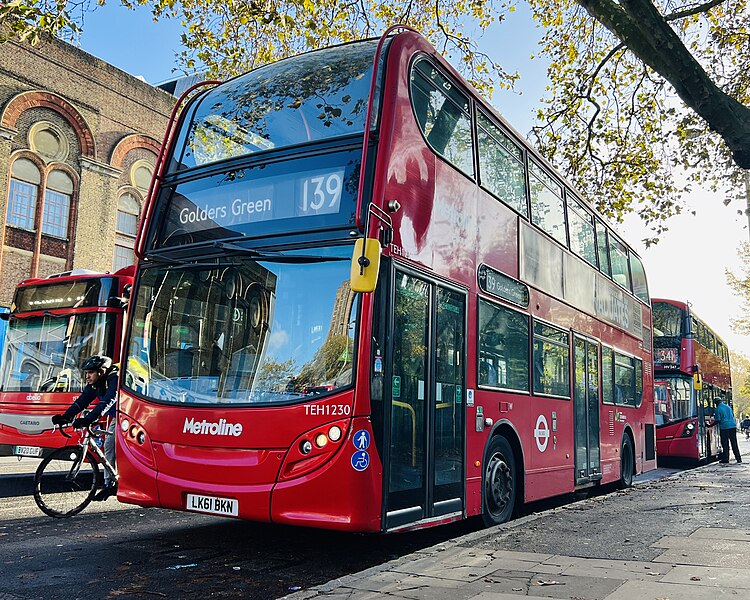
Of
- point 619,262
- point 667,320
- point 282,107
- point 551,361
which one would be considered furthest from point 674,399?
point 282,107

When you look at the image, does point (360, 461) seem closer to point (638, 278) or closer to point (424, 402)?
point (424, 402)

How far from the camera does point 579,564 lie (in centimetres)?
557

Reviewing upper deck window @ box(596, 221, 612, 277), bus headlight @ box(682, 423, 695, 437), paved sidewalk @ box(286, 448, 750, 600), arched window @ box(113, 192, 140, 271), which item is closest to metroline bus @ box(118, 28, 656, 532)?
paved sidewalk @ box(286, 448, 750, 600)

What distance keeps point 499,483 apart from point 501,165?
3571 mm

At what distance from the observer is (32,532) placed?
23.7ft

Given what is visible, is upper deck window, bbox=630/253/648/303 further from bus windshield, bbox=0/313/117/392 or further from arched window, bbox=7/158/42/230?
arched window, bbox=7/158/42/230

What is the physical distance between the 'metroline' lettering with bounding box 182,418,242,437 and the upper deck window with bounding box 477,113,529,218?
3814 millimetres

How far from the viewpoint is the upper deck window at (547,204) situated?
9.66m

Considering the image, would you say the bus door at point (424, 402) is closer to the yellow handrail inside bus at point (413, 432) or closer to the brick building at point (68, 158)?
the yellow handrail inside bus at point (413, 432)

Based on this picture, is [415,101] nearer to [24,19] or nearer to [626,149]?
[24,19]

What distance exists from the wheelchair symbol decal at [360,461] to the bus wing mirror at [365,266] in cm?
123

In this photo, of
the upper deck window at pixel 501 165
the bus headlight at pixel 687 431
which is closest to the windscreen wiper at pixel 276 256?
the upper deck window at pixel 501 165

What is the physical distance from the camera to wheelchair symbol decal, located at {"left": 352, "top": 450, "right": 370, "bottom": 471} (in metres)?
5.59

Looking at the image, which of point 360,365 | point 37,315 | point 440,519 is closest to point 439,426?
point 440,519
